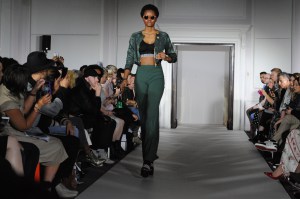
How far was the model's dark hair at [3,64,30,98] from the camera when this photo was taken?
2.83m

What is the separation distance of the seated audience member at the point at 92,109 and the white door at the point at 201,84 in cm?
708

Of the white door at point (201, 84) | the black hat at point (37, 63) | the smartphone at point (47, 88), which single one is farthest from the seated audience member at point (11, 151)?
the white door at point (201, 84)

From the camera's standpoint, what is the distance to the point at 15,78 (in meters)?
2.83

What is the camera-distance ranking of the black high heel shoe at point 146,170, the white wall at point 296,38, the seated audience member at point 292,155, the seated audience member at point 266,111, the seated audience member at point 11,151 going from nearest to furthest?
the seated audience member at point 11,151 < the seated audience member at point 292,155 < the black high heel shoe at point 146,170 < the seated audience member at point 266,111 < the white wall at point 296,38

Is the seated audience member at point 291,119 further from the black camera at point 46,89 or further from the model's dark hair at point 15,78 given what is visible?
the model's dark hair at point 15,78

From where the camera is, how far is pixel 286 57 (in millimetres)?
10406

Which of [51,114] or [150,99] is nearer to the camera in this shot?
[51,114]

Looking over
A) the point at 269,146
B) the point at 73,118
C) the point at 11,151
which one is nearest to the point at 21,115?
the point at 11,151

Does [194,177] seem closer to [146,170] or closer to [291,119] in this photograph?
[146,170]

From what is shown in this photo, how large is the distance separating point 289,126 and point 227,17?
229 inches

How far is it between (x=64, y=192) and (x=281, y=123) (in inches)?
108

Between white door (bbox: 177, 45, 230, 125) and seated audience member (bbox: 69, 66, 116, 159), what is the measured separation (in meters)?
7.08

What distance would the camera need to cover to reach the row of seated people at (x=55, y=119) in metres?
2.80

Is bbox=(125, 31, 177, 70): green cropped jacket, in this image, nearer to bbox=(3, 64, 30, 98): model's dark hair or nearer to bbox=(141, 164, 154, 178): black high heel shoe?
bbox=(141, 164, 154, 178): black high heel shoe
